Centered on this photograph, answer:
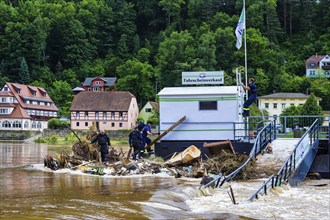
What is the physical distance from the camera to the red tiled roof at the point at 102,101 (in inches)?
3541

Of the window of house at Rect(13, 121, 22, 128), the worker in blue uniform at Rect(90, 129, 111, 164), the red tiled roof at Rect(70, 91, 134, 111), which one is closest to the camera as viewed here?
the worker in blue uniform at Rect(90, 129, 111, 164)

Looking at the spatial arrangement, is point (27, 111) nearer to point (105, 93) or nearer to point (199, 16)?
point (105, 93)

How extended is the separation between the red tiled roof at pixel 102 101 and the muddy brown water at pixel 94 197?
2828 inches

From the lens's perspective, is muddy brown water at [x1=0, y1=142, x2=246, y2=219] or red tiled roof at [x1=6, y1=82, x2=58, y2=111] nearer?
muddy brown water at [x1=0, y1=142, x2=246, y2=219]

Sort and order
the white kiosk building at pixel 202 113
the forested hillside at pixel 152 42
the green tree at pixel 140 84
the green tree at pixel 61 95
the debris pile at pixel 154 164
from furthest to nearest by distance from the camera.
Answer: the green tree at pixel 61 95
the green tree at pixel 140 84
the forested hillside at pixel 152 42
the white kiosk building at pixel 202 113
the debris pile at pixel 154 164

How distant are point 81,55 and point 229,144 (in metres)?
113

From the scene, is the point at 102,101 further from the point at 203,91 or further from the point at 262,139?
the point at 262,139

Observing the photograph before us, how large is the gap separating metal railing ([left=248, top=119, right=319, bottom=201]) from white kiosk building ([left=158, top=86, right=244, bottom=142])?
391cm

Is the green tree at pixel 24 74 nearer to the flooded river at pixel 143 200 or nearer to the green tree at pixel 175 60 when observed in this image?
the green tree at pixel 175 60

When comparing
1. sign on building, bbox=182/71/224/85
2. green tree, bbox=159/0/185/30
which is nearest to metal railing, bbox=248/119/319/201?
sign on building, bbox=182/71/224/85

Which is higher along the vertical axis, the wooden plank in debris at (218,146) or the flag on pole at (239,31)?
the flag on pole at (239,31)

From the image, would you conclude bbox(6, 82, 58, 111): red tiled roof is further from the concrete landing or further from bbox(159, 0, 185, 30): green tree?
the concrete landing

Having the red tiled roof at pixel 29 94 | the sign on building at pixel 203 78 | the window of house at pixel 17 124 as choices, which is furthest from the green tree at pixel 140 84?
the sign on building at pixel 203 78

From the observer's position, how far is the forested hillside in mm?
97150
